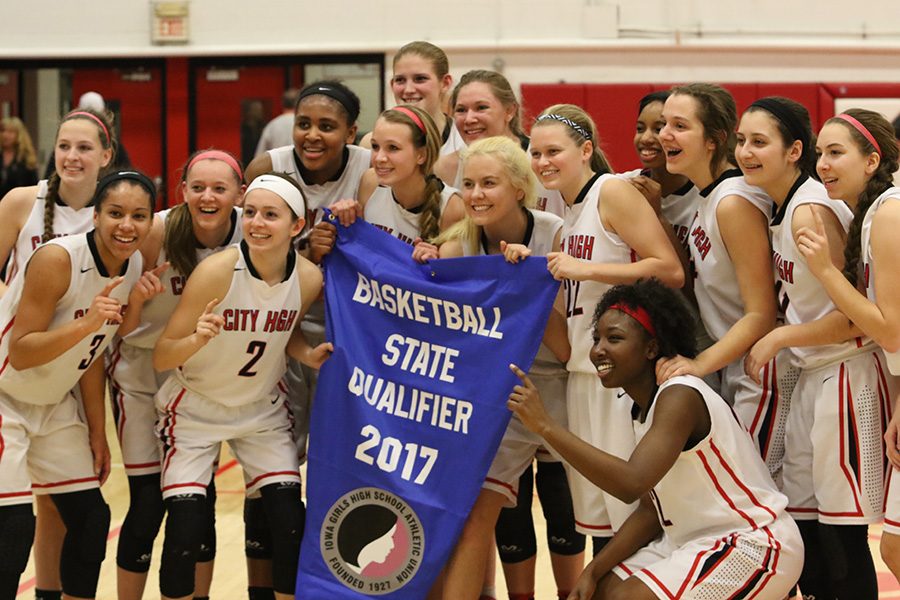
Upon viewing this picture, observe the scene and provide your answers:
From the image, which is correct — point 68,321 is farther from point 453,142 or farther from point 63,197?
point 453,142

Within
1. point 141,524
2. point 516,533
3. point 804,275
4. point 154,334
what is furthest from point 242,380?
point 804,275

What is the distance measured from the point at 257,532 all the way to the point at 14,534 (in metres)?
0.98

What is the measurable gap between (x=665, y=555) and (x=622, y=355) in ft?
2.44

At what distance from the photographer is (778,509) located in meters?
3.88

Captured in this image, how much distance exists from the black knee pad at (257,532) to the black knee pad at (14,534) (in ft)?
2.93

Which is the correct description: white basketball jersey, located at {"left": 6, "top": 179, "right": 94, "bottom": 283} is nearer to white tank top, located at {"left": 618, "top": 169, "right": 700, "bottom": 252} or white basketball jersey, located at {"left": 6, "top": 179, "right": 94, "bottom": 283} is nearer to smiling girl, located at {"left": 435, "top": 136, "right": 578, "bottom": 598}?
smiling girl, located at {"left": 435, "top": 136, "right": 578, "bottom": 598}

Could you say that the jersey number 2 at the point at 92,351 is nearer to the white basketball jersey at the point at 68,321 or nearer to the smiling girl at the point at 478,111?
the white basketball jersey at the point at 68,321

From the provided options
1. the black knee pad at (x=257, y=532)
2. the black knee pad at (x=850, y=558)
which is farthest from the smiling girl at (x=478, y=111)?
the black knee pad at (x=850, y=558)

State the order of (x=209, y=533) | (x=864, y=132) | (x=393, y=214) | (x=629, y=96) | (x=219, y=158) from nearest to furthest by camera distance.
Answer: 1. (x=864, y=132)
2. (x=219, y=158)
3. (x=209, y=533)
4. (x=393, y=214)
5. (x=629, y=96)

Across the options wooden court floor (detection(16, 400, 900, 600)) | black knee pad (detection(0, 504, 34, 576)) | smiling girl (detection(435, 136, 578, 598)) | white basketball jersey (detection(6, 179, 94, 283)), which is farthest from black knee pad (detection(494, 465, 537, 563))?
white basketball jersey (detection(6, 179, 94, 283))

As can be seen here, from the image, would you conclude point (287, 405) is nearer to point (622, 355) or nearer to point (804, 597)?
point (622, 355)

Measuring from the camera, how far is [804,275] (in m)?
4.11

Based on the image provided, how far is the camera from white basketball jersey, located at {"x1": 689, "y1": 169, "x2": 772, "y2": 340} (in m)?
4.29

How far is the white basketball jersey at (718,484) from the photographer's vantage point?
383 cm
